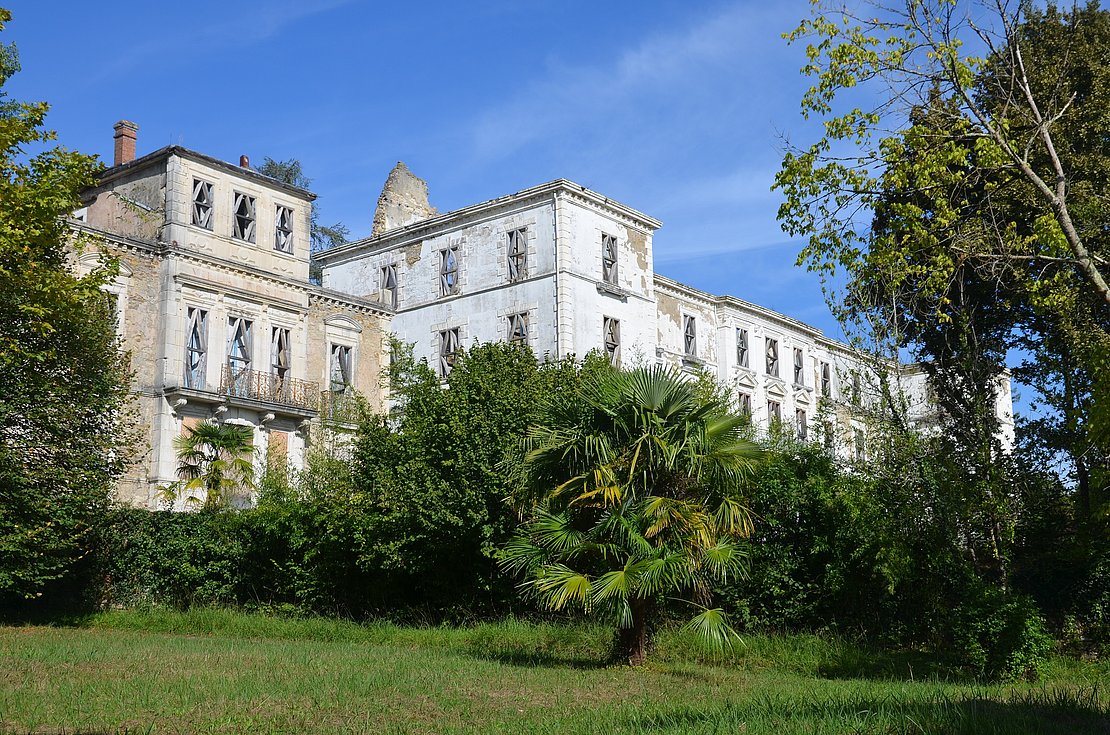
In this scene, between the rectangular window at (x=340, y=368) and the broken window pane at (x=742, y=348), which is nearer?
the rectangular window at (x=340, y=368)

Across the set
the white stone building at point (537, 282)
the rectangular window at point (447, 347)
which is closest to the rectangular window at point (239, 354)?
the white stone building at point (537, 282)

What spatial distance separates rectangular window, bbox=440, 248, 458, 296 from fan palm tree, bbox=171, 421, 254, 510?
1264cm

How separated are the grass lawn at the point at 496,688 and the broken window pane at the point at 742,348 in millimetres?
32175

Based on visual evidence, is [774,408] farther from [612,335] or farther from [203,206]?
[203,206]

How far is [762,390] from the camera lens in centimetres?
5225

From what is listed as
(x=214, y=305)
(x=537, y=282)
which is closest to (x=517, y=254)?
(x=537, y=282)

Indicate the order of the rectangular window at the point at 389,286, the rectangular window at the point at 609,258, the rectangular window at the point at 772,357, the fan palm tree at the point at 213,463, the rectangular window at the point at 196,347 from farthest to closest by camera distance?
the rectangular window at the point at 772,357 < the rectangular window at the point at 389,286 < the rectangular window at the point at 609,258 < the rectangular window at the point at 196,347 < the fan palm tree at the point at 213,463

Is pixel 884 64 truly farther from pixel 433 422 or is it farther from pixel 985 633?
pixel 433 422

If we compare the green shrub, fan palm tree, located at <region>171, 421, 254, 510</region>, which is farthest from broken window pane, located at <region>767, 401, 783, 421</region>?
the green shrub

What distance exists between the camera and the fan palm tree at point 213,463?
28828 mm

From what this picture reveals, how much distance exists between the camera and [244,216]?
116 feet

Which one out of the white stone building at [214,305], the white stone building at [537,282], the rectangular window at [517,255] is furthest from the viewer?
the rectangular window at [517,255]

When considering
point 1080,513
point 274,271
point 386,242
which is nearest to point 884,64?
point 1080,513

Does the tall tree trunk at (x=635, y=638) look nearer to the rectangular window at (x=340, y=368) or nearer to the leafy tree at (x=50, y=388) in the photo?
the leafy tree at (x=50, y=388)
